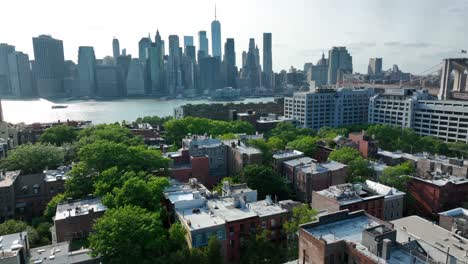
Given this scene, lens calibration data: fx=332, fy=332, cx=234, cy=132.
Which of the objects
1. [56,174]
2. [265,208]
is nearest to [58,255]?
[265,208]

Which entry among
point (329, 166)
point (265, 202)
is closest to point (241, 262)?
point (265, 202)

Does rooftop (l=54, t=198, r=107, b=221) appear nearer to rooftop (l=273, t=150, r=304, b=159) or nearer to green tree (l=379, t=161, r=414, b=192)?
rooftop (l=273, t=150, r=304, b=159)

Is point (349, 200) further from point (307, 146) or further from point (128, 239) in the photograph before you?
point (307, 146)

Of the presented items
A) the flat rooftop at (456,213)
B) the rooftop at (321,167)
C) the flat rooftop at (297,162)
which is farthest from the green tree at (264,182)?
the flat rooftop at (456,213)

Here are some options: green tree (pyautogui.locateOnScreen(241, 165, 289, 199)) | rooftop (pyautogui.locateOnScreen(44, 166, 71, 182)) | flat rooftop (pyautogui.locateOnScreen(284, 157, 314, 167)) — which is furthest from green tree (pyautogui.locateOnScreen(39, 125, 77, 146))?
flat rooftop (pyautogui.locateOnScreen(284, 157, 314, 167))

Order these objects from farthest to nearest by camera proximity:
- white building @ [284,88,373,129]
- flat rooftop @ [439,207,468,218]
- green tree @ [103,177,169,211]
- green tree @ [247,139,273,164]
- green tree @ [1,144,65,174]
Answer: white building @ [284,88,373,129] < green tree @ [247,139,273,164] < green tree @ [1,144,65,174] < flat rooftop @ [439,207,468,218] < green tree @ [103,177,169,211]

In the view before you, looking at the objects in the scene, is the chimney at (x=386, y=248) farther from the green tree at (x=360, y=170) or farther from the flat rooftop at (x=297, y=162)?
the flat rooftop at (x=297, y=162)
